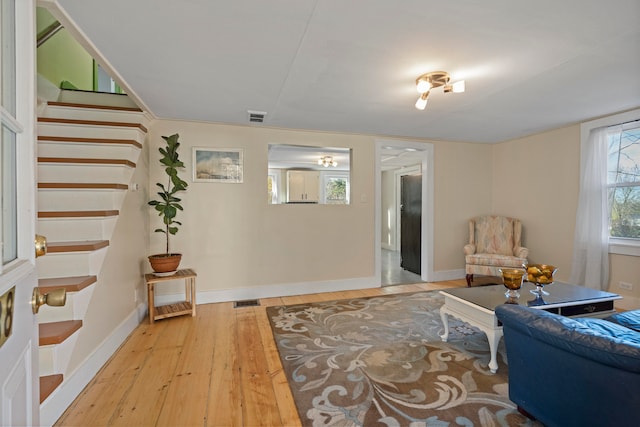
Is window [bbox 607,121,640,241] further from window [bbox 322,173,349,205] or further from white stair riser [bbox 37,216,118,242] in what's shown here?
white stair riser [bbox 37,216,118,242]

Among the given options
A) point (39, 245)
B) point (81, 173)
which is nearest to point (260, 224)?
point (81, 173)

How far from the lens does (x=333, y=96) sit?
2.69 meters

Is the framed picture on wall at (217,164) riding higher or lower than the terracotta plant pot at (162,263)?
higher

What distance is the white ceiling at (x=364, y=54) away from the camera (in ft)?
5.02

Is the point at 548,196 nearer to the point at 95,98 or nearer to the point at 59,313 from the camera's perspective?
the point at 59,313

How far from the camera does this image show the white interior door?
1.89 feet

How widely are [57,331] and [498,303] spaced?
2.88 meters

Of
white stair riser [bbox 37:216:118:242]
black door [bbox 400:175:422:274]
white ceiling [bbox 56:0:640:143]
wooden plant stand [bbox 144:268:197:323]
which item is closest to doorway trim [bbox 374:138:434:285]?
black door [bbox 400:175:422:274]

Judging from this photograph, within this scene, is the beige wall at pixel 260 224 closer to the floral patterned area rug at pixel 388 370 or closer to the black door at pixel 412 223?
the floral patterned area rug at pixel 388 370

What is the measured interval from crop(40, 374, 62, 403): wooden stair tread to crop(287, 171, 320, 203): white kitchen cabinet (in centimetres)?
594

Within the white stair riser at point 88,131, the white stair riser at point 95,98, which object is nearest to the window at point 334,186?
the white stair riser at point 95,98

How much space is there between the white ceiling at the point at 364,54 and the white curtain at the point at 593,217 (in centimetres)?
43

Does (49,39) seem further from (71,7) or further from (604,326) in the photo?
(604,326)

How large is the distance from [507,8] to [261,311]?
3298mm
